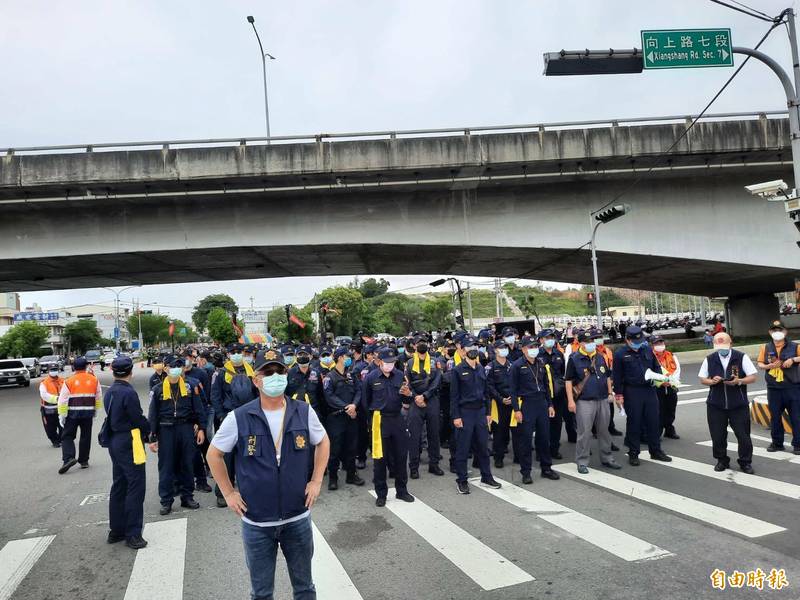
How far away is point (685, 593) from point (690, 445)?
5458 millimetres

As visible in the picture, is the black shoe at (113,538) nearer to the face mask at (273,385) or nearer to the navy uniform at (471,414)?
the face mask at (273,385)

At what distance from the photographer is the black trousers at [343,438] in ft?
24.3

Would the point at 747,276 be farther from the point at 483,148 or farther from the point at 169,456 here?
the point at 169,456

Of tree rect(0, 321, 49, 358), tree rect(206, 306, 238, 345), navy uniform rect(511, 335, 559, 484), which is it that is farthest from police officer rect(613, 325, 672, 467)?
tree rect(0, 321, 49, 358)

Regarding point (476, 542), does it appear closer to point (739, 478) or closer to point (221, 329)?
point (739, 478)

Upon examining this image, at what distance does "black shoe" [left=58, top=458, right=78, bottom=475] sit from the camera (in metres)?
8.77

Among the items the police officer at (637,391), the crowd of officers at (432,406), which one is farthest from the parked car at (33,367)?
the police officer at (637,391)

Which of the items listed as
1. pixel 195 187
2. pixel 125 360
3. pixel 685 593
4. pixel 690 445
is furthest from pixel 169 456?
pixel 195 187

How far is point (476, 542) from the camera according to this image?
497cm

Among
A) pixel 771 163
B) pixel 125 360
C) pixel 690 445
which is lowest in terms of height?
pixel 690 445

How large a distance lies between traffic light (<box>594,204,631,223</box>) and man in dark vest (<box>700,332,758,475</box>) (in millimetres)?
9910

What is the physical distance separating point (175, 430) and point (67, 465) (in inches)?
147

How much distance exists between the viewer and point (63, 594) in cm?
431

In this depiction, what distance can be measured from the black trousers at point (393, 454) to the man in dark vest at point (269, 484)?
3.33 meters
